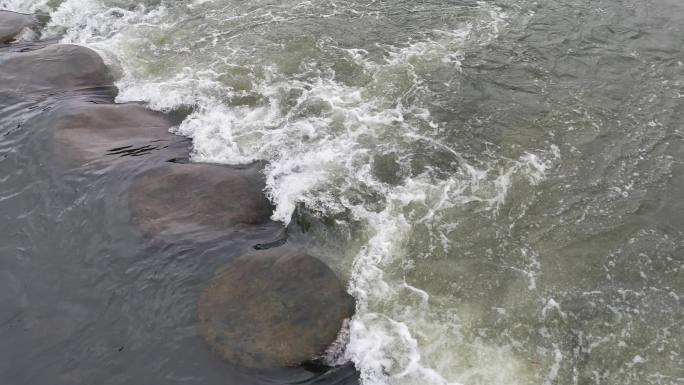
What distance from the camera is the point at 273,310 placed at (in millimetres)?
6266

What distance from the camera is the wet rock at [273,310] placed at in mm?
5926

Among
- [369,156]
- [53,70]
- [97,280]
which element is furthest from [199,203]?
[53,70]

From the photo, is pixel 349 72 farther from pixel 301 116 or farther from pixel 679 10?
pixel 679 10

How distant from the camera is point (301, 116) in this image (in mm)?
9930

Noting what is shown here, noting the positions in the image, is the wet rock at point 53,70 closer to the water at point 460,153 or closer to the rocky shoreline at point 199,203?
the rocky shoreline at point 199,203

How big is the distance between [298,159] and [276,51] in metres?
4.13

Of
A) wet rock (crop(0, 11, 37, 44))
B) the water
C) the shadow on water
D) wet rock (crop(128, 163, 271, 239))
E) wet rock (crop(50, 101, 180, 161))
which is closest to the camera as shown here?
the shadow on water

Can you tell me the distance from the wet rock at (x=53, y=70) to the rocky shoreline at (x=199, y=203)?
2cm

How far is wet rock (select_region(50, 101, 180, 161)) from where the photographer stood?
8.63m

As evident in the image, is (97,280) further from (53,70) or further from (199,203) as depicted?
(53,70)

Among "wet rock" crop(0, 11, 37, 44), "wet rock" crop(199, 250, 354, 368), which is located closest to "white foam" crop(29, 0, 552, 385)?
"wet rock" crop(199, 250, 354, 368)

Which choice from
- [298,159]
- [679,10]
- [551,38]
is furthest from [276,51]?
[679,10]

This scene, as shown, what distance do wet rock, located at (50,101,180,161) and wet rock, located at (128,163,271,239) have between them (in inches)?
43.2

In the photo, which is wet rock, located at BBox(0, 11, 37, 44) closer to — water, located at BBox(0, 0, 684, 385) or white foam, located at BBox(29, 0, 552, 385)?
water, located at BBox(0, 0, 684, 385)
